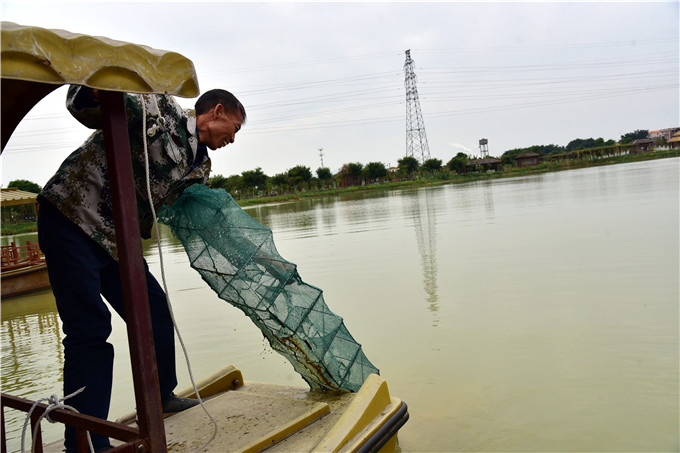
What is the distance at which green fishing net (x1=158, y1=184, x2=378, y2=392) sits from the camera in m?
2.92

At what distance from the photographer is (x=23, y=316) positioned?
353 inches

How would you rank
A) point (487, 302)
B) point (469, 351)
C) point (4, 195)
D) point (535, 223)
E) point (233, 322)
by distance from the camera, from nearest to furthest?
point (469, 351) < point (487, 302) < point (233, 322) < point (535, 223) < point (4, 195)

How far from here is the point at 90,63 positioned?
63.9 inches

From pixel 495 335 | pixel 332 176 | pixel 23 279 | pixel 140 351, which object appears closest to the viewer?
pixel 140 351

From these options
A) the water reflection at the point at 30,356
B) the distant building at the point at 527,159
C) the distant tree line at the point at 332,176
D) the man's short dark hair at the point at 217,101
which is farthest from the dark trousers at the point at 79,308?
the distant building at the point at 527,159

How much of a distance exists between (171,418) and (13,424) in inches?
74.3

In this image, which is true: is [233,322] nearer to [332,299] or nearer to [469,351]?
[332,299]

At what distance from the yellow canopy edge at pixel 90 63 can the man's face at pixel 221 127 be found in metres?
0.64

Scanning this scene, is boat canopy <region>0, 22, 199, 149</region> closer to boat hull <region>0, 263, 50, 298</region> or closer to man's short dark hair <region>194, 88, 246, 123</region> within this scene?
man's short dark hair <region>194, 88, 246, 123</region>

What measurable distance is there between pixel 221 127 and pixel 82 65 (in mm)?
1002

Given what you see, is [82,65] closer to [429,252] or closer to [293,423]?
[293,423]

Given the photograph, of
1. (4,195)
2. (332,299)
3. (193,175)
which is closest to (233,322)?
(332,299)

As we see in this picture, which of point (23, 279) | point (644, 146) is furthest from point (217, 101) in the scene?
point (644, 146)

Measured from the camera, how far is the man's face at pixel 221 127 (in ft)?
8.42
